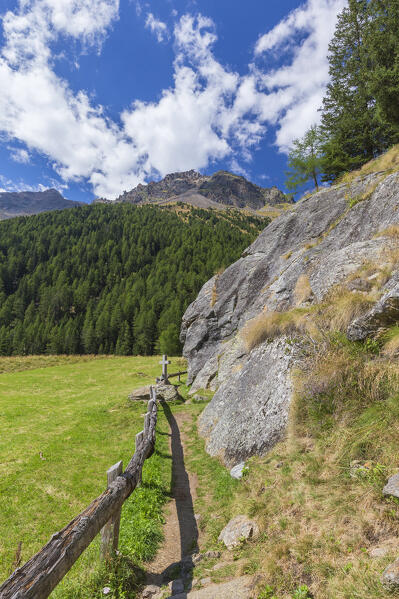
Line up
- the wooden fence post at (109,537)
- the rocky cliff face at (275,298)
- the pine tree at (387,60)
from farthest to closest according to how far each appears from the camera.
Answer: the pine tree at (387,60) → the rocky cliff face at (275,298) → the wooden fence post at (109,537)

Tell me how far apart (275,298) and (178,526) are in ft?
39.7

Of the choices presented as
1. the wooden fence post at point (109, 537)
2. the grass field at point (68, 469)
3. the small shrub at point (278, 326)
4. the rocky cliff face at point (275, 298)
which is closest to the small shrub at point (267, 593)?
the grass field at point (68, 469)

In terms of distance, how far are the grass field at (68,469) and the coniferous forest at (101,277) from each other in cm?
4587

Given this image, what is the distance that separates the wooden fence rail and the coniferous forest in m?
59.8

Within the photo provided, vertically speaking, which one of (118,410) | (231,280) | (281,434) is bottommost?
(118,410)

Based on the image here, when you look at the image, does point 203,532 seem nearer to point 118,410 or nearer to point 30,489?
point 30,489

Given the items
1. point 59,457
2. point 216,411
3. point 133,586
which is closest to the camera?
point 133,586

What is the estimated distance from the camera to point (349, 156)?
25.0 metres

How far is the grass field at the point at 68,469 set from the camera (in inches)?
241

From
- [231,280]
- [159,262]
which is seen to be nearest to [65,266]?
[159,262]

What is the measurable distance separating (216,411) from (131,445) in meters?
4.51

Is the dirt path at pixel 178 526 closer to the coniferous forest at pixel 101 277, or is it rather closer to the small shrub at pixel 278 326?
the small shrub at pixel 278 326

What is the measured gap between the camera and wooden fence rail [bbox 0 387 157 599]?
3064 mm

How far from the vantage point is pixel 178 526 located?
7.02 meters
